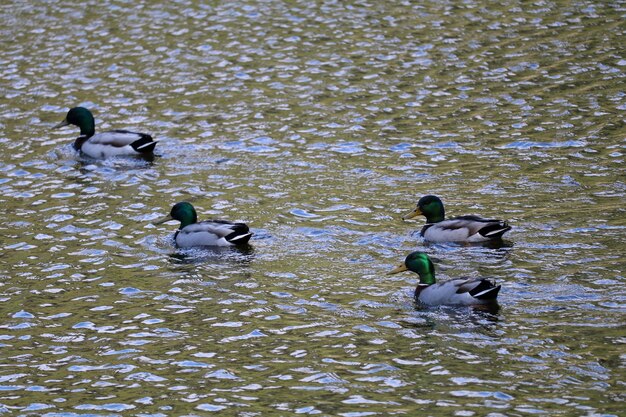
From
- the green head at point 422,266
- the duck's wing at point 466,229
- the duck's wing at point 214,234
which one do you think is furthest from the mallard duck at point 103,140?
the green head at point 422,266

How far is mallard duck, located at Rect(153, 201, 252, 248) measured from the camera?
16.1 meters

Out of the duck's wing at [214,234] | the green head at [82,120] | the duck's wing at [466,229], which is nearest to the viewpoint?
the duck's wing at [466,229]

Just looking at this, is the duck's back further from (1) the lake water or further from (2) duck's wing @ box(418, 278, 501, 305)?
(2) duck's wing @ box(418, 278, 501, 305)

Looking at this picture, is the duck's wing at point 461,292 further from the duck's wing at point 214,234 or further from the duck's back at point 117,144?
the duck's back at point 117,144

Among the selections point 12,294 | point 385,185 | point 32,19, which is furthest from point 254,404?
point 32,19

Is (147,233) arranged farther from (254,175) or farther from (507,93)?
(507,93)

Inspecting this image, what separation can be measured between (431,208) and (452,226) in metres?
0.61

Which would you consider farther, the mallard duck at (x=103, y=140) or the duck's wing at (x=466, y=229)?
the mallard duck at (x=103, y=140)

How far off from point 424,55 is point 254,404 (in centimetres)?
1491

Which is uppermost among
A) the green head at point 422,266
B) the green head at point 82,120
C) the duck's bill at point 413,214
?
the green head at point 82,120

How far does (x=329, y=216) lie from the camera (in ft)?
56.0

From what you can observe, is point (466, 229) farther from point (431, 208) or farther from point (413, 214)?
point (413, 214)

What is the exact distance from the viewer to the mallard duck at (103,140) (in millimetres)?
20625

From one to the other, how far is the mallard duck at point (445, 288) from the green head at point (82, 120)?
933cm
